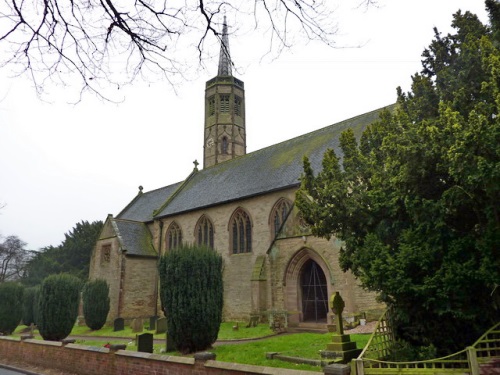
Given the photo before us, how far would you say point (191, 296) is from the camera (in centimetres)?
1224

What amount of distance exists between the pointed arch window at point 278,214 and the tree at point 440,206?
11.0 metres

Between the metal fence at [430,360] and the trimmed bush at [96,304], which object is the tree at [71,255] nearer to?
the trimmed bush at [96,304]

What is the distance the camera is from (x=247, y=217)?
22.5m

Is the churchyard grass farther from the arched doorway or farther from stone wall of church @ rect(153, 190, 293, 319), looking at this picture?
the arched doorway

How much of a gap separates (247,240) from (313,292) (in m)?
5.95

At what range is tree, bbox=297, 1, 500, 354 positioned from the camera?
6379 millimetres

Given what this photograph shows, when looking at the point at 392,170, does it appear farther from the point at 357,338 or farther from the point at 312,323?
the point at 312,323

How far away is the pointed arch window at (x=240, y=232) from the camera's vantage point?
22.3 metres

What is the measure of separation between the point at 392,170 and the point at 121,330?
19.1m

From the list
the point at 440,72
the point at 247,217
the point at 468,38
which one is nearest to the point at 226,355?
the point at 440,72

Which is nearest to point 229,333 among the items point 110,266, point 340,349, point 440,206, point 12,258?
point 340,349

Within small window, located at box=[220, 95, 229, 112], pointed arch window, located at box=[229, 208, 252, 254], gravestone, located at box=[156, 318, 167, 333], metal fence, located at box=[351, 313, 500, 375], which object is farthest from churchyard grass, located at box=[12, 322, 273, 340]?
small window, located at box=[220, 95, 229, 112]

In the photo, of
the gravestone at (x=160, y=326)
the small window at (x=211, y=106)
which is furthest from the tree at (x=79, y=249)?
the gravestone at (x=160, y=326)

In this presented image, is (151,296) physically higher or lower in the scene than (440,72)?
lower
